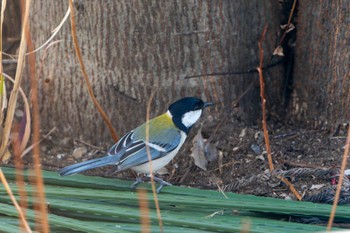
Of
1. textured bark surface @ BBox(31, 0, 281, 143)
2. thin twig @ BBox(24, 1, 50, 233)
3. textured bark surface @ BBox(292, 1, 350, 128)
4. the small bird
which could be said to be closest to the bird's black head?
the small bird

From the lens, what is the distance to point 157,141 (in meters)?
4.00

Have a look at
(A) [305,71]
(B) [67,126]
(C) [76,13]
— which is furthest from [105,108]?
(A) [305,71]

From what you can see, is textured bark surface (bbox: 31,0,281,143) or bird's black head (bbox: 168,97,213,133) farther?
textured bark surface (bbox: 31,0,281,143)

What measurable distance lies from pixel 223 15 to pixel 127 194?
1559 mm

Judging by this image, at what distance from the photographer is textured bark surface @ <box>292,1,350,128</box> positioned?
4066 mm

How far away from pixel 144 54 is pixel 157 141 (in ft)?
1.84

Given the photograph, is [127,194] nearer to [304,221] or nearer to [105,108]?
[304,221]

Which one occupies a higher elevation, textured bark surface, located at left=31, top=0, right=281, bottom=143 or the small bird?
textured bark surface, located at left=31, top=0, right=281, bottom=143

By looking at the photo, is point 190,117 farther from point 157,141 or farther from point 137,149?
point 137,149

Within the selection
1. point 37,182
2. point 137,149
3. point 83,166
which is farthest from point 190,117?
point 37,182

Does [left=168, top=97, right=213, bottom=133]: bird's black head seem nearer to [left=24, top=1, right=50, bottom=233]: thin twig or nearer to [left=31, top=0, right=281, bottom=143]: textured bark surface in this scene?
[left=31, top=0, right=281, bottom=143]: textured bark surface

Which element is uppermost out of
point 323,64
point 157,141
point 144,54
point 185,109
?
point 144,54

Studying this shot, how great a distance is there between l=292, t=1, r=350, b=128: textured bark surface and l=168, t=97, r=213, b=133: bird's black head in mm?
662

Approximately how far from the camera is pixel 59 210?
2982mm
